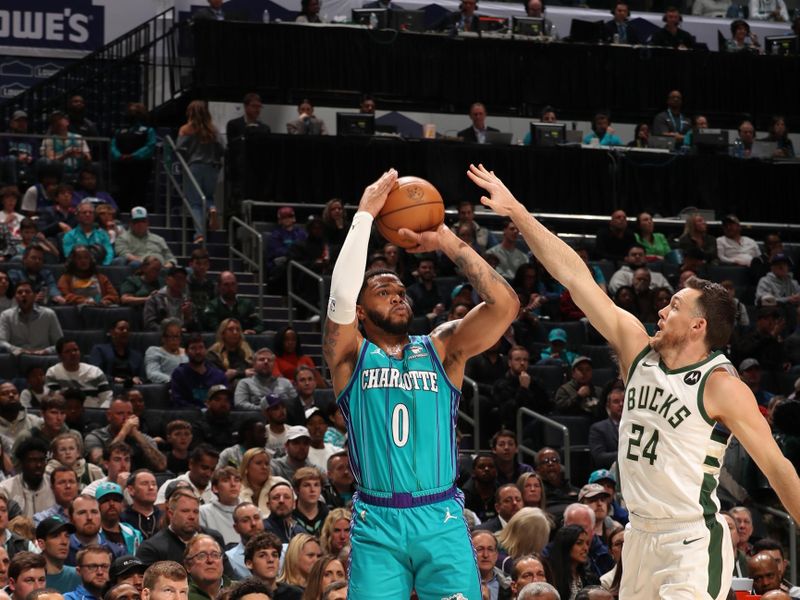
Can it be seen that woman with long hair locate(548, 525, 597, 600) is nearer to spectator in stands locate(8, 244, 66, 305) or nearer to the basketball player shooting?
the basketball player shooting

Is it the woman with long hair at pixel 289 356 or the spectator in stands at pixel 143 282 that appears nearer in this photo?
the woman with long hair at pixel 289 356

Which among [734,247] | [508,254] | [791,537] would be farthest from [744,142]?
[791,537]

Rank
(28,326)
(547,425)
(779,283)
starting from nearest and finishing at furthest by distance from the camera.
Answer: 1. (28,326)
2. (547,425)
3. (779,283)

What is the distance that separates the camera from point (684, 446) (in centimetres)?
641

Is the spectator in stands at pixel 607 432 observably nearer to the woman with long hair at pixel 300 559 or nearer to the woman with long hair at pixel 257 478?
the woman with long hair at pixel 257 478

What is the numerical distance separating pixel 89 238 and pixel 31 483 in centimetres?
563

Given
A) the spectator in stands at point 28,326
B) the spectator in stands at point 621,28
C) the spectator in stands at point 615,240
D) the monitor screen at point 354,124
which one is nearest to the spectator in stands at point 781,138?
the spectator in stands at point 621,28

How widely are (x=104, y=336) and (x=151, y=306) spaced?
680 mm

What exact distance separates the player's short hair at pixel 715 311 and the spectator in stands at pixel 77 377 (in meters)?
8.97

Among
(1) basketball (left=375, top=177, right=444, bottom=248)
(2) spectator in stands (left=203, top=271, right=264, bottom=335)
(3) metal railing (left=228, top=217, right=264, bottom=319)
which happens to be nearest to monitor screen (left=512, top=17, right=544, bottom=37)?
(3) metal railing (left=228, top=217, right=264, bottom=319)

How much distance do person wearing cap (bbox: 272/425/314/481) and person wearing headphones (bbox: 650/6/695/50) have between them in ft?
40.1

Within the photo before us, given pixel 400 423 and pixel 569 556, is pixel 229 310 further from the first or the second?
pixel 400 423

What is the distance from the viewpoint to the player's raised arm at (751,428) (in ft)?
20.0

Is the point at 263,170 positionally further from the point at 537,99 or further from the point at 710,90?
the point at 710,90
